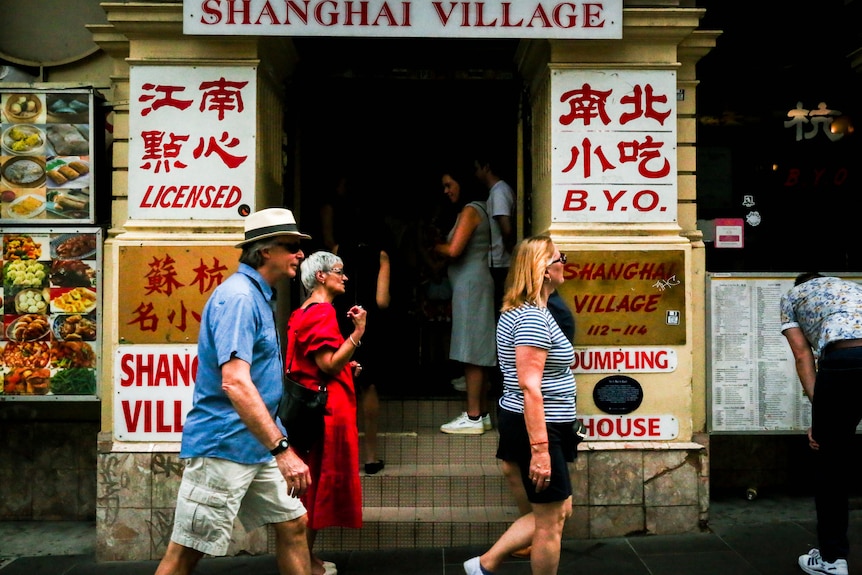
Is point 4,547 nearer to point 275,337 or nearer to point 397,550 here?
point 397,550

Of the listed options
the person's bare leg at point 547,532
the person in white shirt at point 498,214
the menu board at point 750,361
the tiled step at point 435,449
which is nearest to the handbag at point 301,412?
the person's bare leg at point 547,532

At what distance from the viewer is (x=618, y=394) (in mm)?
5777

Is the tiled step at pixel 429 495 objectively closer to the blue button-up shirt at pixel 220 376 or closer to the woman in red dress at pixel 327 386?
the woman in red dress at pixel 327 386

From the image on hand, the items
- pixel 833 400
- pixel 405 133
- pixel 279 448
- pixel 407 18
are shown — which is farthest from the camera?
pixel 405 133

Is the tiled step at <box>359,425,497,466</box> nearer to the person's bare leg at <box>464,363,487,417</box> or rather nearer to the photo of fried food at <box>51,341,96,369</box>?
the person's bare leg at <box>464,363,487,417</box>

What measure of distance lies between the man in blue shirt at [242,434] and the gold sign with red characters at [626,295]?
2.51m

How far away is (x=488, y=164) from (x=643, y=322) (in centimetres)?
182

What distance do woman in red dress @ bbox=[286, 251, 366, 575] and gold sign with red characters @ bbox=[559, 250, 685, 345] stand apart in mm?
1689

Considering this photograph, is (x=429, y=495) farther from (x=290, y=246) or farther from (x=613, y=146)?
(x=613, y=146)

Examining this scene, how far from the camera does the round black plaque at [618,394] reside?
18.9 feet

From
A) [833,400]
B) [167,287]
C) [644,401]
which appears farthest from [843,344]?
[167,287]

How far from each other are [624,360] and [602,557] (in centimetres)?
130

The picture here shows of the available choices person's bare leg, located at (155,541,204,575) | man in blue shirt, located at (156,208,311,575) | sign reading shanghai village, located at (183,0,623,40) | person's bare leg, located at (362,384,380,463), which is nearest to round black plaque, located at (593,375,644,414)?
person's bare leg, located at (362,384,380,463)

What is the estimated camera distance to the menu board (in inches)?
239
